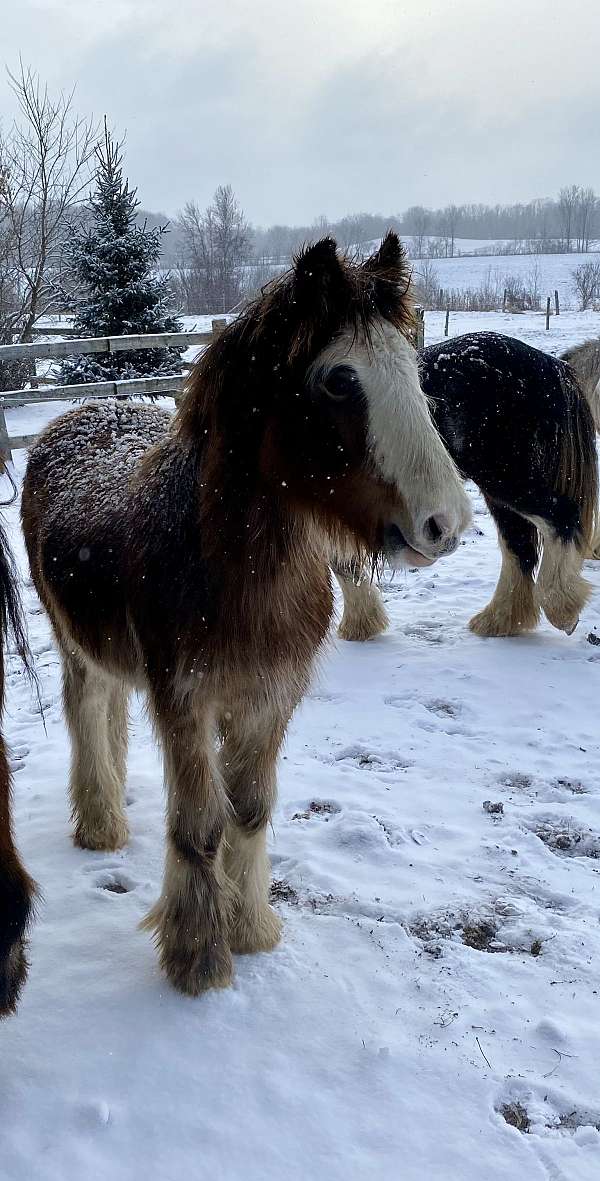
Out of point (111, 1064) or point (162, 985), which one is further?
point (162, 985)

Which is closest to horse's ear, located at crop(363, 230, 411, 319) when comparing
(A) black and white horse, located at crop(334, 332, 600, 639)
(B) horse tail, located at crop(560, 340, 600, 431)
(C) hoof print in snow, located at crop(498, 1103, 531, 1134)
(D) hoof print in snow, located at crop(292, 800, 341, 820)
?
(C) hoof print in snow, located at crop(498, 1103, 531, 1134)

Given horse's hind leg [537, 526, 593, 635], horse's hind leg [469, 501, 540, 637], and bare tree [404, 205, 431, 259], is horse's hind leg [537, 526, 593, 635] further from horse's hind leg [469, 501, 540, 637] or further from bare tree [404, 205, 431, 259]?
bare tree [404, 205, 431, 259]

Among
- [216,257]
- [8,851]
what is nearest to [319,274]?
[8,851]

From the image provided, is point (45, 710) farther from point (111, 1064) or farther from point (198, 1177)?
point (198, 1177)

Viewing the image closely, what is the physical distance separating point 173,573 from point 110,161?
14.3 meters

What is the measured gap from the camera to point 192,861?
2.28 metres

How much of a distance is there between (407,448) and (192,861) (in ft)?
4.40

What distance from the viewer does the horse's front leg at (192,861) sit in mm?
2184

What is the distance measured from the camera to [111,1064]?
2117 millimetres

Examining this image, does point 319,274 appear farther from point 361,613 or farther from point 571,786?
point 361,613

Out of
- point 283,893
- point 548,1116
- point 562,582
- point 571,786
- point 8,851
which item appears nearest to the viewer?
point 8,851

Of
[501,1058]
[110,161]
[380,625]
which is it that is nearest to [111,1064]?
[501,1058]

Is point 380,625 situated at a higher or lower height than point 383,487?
lower

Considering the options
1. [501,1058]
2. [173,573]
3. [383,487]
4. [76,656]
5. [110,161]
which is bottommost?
[501,1058]
